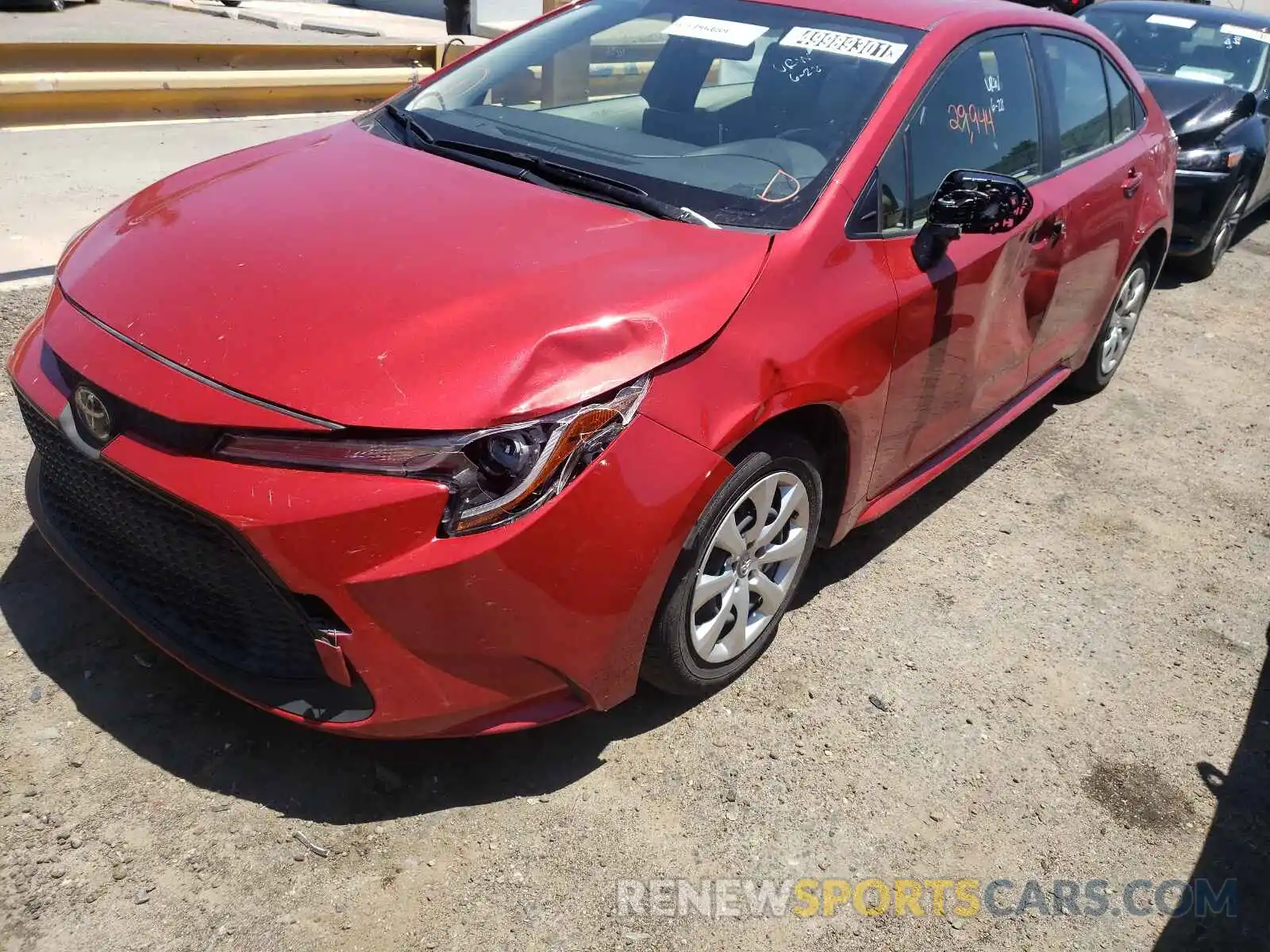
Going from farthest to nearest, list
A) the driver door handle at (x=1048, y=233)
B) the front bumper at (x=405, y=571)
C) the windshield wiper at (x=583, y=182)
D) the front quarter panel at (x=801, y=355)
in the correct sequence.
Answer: the driver door handle at (x=1048, y=233)
the windshield wiper at (x=583, y=182)
the front quarter panel at (x=801, y=355)
the front bumper at (x=405, y=571)

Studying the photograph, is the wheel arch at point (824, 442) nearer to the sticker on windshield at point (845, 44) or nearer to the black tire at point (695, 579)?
the black tire at point (695, 579)

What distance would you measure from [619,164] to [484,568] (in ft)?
4.57

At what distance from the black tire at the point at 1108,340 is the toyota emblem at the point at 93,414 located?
4.10 m

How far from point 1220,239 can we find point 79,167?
742 cm

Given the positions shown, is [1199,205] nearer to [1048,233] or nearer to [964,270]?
[1048,233]

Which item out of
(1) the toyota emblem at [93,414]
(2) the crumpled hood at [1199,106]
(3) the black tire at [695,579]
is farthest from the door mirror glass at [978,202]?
(2) the crumpled hood at [1199,106]

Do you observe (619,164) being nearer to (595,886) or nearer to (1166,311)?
(595,886)

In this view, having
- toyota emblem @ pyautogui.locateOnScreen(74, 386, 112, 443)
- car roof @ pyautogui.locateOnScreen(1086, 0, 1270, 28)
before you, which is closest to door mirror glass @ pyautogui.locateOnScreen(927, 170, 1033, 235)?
toyota emblem @ pyautogui.locateOnScreen(74, 386, 112, 443)

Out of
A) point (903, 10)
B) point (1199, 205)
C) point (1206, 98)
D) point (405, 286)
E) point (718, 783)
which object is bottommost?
→ point (718, 783)

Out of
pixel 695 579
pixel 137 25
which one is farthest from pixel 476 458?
pixel 137 25

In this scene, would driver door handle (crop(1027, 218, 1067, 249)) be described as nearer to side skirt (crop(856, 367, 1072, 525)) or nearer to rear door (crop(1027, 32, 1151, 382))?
rear door (crop(1027, 32, 1151, 382))

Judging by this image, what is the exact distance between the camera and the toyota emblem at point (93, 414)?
2217 mm

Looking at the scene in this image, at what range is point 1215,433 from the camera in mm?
5055

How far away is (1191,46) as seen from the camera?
7.83 meters
